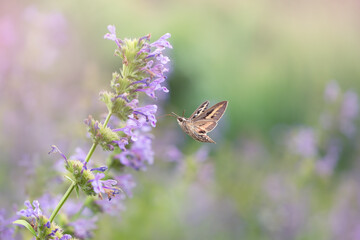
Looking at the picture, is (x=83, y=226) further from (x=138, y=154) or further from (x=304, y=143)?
(x=304, y=143)

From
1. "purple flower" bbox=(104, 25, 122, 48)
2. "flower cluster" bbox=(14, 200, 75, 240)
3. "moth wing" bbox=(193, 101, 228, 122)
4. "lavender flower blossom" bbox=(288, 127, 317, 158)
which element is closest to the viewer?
"flower cluster" bbox=(14, 200, 75, 240)

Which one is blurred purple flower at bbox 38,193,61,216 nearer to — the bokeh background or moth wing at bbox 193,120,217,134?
the bokeh background

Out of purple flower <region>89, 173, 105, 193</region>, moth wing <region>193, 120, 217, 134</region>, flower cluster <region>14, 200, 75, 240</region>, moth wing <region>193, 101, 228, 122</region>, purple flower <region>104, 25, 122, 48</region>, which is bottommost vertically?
flower cluster <region>14, 200, 75, 240</region>

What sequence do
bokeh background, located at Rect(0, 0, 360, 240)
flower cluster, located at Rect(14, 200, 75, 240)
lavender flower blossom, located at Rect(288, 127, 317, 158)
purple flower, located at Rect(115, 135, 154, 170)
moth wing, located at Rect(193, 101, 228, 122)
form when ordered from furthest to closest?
lavender flower blossom, located at Rect(288, 127, 317, 158) → bokeh background, located at Rect(0, 0, 360, 240) → moth wing, located at Rect(193, 101, 228, 122) → purple flower, located at Rect(115, 135, 154, 170) → flower cluster, located at Rect(14, 200, 75, 240)

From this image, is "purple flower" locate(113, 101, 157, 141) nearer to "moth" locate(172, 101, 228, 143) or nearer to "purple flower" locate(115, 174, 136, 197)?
"purple flower" locate(115, 174, 136, 197)

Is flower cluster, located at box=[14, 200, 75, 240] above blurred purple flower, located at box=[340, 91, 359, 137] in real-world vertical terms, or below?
below

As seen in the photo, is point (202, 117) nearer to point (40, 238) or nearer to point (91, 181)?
point (91, 181)

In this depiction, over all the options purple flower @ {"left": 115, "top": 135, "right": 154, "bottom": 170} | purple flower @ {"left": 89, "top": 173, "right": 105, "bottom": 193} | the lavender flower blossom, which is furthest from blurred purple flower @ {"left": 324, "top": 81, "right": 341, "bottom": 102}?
purple flower @ {"left": 89, "top": 173, "right": 105, "bottom": 193}

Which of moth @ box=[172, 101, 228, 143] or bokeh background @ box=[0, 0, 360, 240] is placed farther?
bokeh background @ box=[0, 0, 360, 240]
